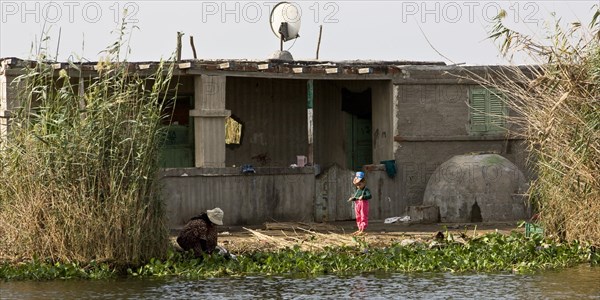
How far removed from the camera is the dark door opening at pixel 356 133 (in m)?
25.2

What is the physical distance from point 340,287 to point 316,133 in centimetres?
1093

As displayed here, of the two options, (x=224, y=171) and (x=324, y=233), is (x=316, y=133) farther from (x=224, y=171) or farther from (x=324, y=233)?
(x=324, y=233)

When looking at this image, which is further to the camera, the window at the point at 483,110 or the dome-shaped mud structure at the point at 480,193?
the window at the point at 483,110

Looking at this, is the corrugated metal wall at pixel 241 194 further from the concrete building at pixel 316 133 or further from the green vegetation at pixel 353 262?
the green vegetation at pixel 353 262

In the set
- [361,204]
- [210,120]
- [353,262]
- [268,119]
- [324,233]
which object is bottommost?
[353,262]

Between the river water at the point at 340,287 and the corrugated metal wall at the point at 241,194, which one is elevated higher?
the corrugated metal wall at the point at 241,194

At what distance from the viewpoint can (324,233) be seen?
66.7 ft

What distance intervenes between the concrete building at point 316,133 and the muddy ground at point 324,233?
2.13 feet

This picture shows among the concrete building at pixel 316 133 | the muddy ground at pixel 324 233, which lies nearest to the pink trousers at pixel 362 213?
the muddy ground at pixel 324 233

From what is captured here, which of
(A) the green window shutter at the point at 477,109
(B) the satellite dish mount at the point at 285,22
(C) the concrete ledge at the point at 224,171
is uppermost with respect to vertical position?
(B) the satellite dish mount at the point at 285,22

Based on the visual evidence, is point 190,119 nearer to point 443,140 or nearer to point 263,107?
point 263,107

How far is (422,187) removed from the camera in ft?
76.4

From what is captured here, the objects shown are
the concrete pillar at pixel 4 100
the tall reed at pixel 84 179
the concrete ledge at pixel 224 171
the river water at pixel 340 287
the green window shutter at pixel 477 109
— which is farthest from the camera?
the green window shutter at pixel 477 109

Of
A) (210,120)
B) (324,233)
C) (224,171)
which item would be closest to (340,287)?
(324,233)
